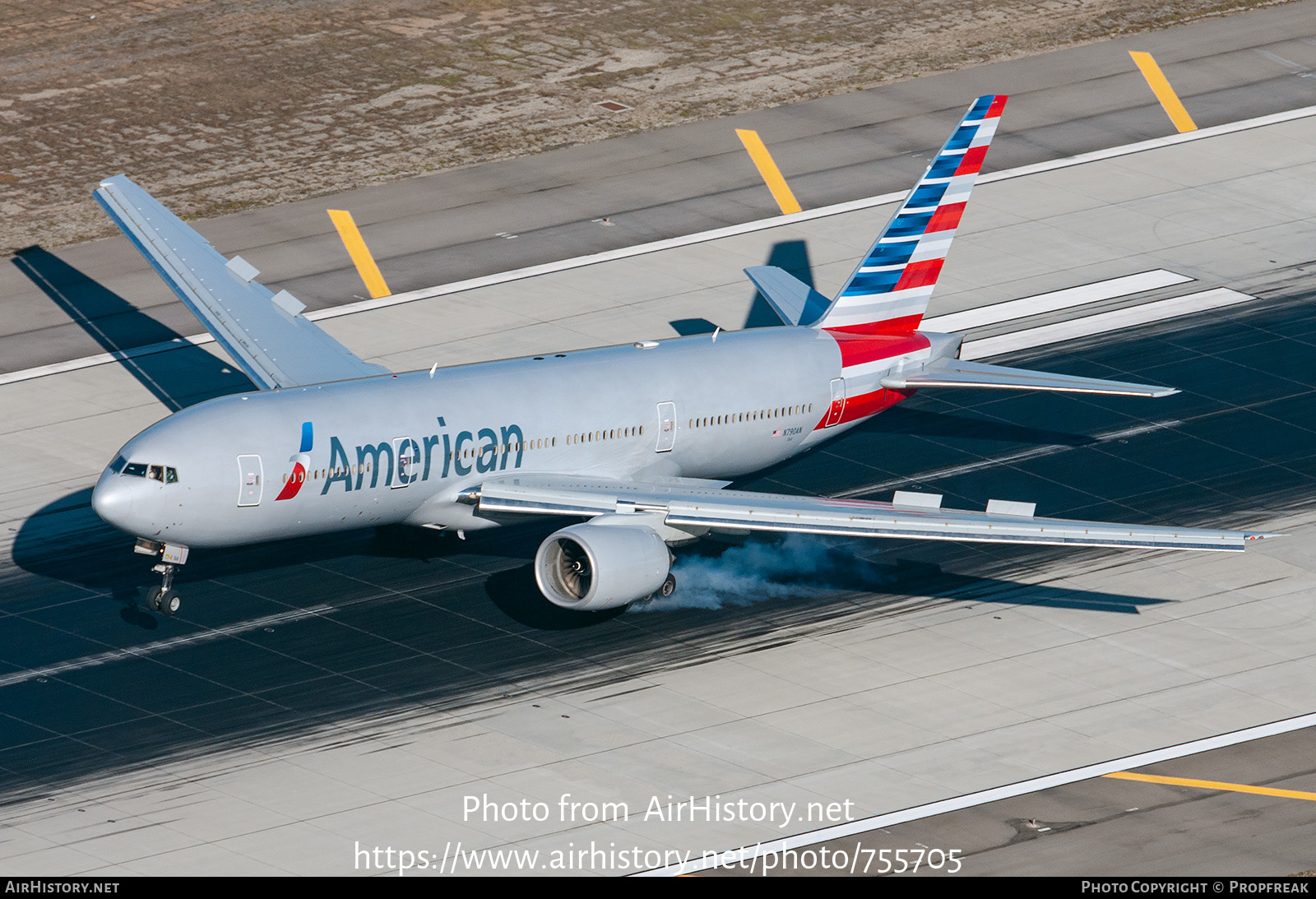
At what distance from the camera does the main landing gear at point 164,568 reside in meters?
44.1

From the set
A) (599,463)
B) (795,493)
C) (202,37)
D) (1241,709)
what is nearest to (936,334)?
(795,493)

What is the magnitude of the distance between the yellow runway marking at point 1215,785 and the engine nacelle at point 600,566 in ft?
Result: 37.2

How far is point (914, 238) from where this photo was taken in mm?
53625

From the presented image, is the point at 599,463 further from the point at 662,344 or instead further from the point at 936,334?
the point at 936,334

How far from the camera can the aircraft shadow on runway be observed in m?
59.8

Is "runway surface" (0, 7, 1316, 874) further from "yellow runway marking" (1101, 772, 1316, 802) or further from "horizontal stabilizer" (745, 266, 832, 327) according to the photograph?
"horizontal stabilizer" (745, 266, 832, 327)

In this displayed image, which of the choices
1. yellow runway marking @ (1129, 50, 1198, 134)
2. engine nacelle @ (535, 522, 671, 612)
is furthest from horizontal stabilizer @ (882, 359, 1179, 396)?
yellow runway marking @ (1129, 50, 1198, 134)

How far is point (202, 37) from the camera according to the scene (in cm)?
8456

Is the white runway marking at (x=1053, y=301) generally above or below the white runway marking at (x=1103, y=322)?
above

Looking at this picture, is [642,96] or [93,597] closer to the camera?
[93,597]

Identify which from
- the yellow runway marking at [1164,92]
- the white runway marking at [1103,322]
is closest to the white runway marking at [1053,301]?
the white runway marking at [1103,322]

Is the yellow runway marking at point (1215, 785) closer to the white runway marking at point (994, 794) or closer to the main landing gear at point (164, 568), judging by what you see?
the white runway marking at point (994, 794)

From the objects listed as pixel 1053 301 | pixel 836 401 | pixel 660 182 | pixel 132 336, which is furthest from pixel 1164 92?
pixel 132 336

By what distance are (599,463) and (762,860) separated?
13777 mm
